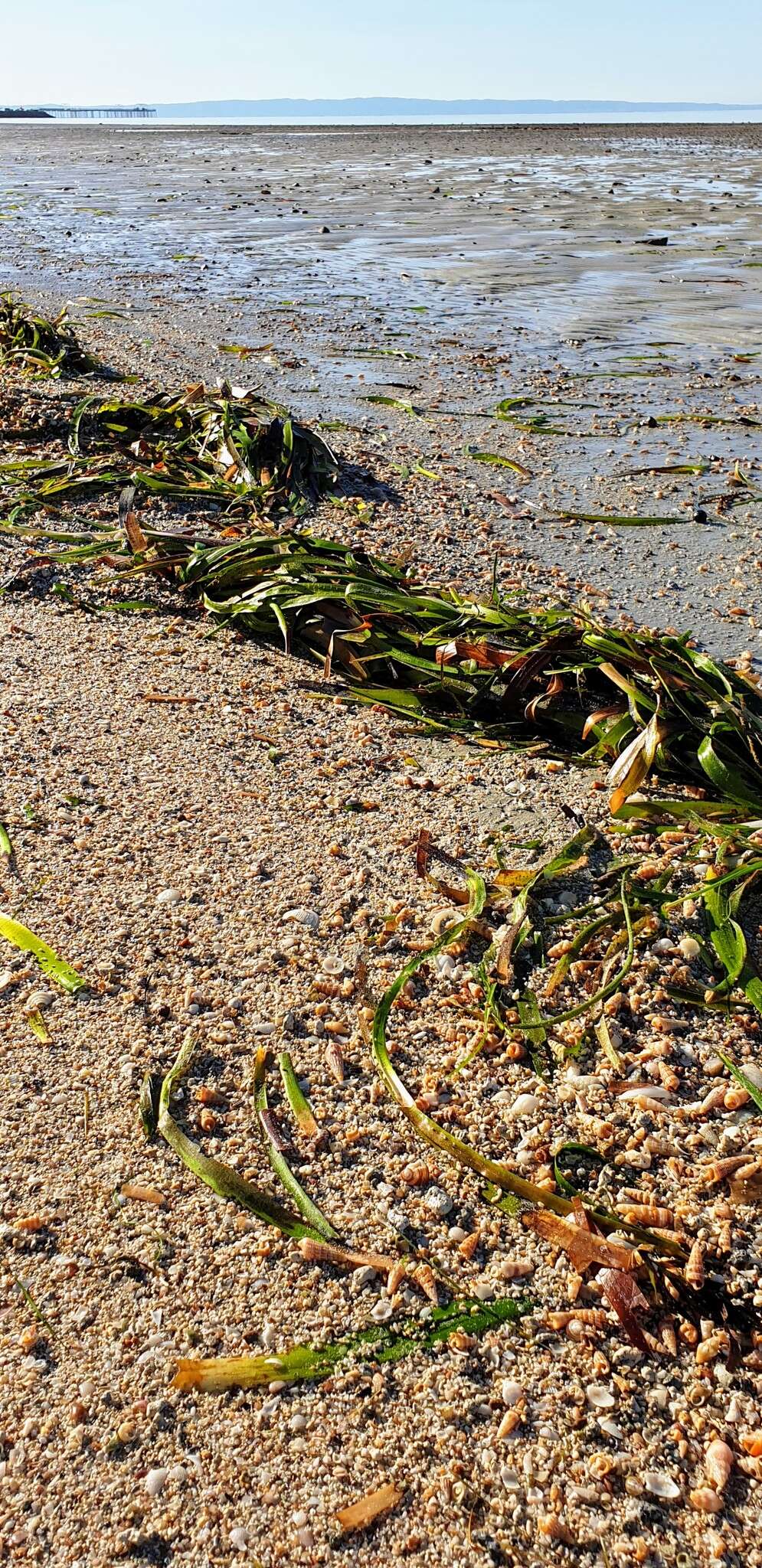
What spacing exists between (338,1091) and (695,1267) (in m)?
Result: 0.63

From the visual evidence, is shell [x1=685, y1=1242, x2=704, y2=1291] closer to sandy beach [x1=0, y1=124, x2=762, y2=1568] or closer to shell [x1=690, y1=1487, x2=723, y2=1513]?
sandy beach [x1=0, y1=124, x2=762, y2=1568]

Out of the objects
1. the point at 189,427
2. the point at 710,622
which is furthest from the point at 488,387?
the point at 710,622

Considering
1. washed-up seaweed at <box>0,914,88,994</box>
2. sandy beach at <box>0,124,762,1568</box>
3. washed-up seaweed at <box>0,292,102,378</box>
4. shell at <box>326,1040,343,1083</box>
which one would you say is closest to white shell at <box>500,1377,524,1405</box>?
sandy beach at <box>0,124,762,1568</box>

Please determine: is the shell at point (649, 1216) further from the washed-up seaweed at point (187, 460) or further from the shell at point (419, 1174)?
the washed-up seaweed at point (187, 460)

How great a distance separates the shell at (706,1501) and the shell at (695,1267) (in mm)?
259

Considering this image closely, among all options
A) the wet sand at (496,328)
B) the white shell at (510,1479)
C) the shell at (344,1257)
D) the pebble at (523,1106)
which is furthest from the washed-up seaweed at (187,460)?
the white shell at (510,1479)

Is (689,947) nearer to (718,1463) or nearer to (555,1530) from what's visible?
(718,1463)

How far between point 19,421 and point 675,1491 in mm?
5086

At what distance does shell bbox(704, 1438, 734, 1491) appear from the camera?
4.32ft

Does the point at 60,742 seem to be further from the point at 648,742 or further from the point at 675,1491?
the point at 675,1491

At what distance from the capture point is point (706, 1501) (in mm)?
1299

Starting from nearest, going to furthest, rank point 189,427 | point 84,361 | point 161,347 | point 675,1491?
point 675,1491 < point 189,427 < point 84,361 < point 161,347

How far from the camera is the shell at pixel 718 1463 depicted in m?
1.32

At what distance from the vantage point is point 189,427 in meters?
5.14
